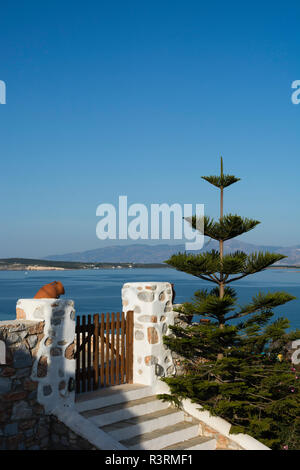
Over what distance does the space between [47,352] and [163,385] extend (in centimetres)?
220

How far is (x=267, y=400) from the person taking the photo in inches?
280

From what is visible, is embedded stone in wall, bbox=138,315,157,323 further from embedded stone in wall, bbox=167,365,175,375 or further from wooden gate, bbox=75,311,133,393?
embedded stone in wall, bbox=167,365,175,375

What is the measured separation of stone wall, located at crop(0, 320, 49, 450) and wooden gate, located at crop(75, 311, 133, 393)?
35.1 inches

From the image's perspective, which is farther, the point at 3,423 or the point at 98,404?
the point at 98,404

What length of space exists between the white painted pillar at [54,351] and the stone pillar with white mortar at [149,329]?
1.47 m

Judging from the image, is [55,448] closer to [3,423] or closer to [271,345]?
[3,423]

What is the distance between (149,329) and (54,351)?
6.01ft

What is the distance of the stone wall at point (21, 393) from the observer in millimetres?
5352

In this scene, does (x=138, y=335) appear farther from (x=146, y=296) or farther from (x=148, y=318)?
(x=146, y=296)

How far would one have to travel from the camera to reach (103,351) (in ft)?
22.4

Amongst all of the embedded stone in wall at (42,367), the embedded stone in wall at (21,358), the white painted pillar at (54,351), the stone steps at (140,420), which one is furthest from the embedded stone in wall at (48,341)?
the stone steps at (140,420)

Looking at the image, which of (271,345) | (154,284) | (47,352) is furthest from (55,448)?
(271,345)

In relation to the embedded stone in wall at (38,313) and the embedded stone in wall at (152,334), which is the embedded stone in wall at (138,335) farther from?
the embedded stone in wall at (38,313)

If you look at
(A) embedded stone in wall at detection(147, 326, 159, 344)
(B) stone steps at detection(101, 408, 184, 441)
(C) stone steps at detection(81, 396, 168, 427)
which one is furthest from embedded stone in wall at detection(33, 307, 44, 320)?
(A) embedded stone in wall at detection(147, 326, 159, 344)
